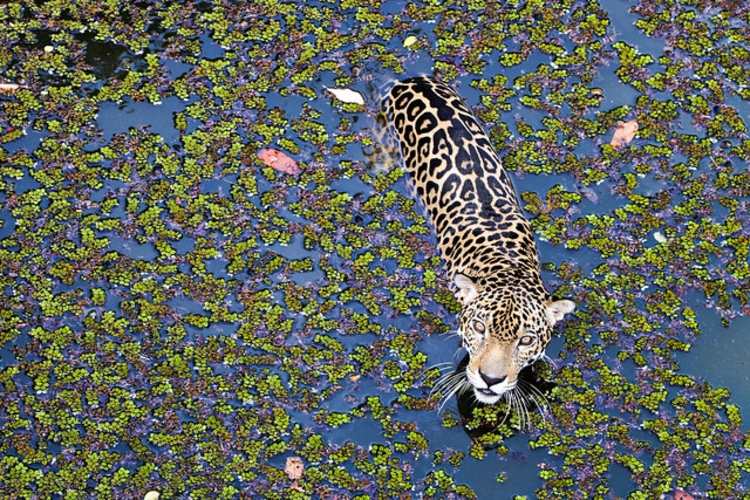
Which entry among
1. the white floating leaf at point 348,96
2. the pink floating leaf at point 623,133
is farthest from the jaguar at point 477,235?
the pink floating leaf at point 623,133

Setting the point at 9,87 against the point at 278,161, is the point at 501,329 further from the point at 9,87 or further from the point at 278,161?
the point at 9,87

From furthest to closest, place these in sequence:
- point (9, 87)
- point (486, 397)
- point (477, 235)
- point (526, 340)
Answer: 1. point (9, 87)
2. point (477, 235)
3. point (486, 397)
4. point (526, 340)

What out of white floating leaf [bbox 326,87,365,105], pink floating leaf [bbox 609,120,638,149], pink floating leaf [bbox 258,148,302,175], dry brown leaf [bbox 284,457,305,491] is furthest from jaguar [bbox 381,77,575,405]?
pink floating leaf [bbox 609,120,638,149]

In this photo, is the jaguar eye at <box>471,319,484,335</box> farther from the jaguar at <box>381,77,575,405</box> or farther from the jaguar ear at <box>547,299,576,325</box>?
the jaguar ear at <box>547,299,576,325</box>

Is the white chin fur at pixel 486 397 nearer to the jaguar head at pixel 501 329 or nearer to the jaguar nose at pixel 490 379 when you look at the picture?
the jaguar head at pixel 501 329

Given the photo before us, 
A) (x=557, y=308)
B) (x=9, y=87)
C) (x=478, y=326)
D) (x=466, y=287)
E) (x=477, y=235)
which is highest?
(x=477, y=235)

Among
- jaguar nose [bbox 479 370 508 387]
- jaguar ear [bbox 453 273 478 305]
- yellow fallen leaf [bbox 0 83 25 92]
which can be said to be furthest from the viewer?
yellow fallen leaf [bbox 0 83 25 92]

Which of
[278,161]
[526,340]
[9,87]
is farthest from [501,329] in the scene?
[9,87]
